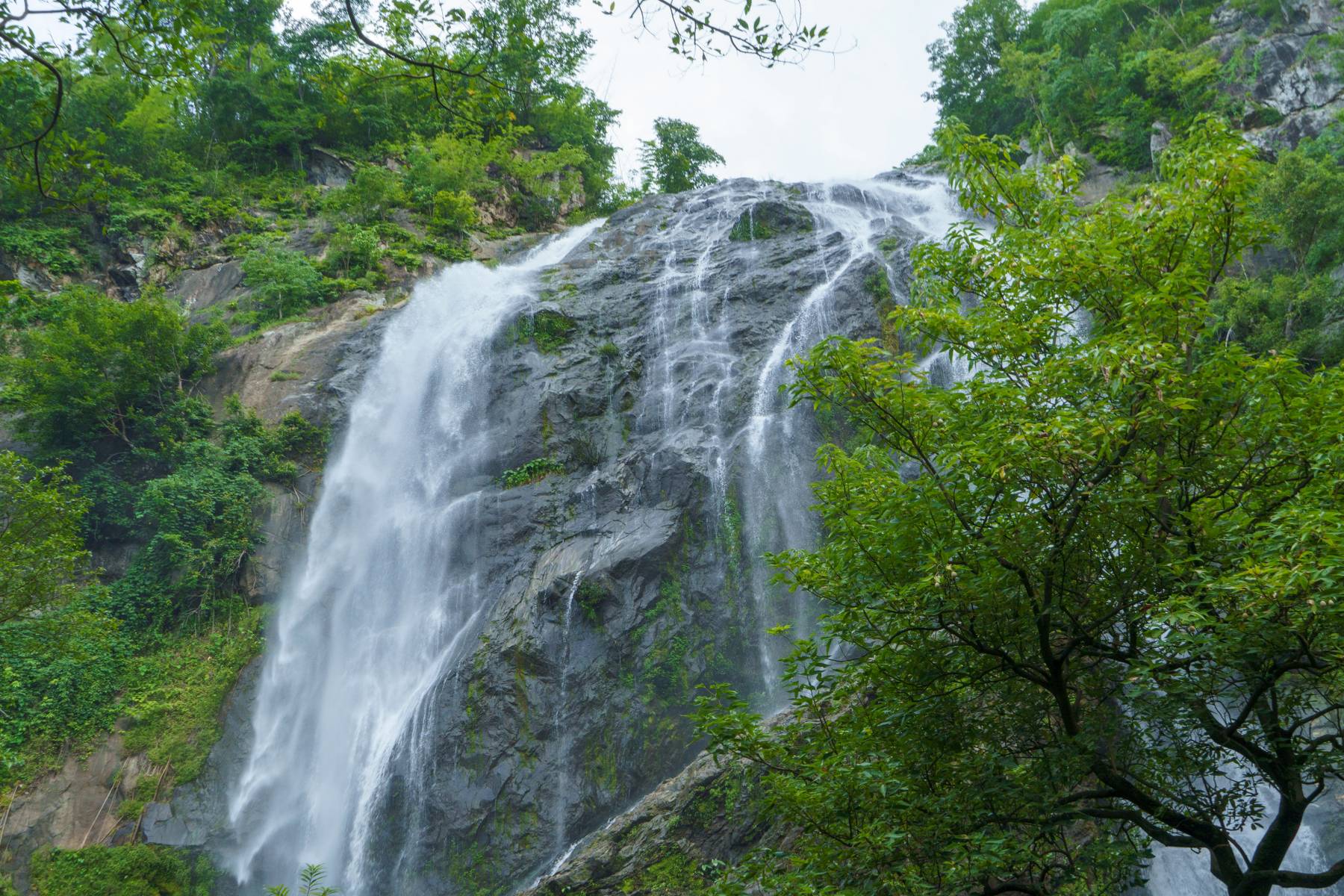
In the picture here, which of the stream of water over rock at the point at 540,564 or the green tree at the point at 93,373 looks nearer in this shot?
the stream of water over rock at the point at 540,564

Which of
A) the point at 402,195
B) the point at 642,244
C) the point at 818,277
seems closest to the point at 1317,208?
the point at 818,277

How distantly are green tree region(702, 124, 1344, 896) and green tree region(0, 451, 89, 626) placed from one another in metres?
13.2

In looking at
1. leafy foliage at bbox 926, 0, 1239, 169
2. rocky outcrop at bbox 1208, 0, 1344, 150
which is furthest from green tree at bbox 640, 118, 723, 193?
rocky outcrop at bbox 1208, 0, 1344, 150

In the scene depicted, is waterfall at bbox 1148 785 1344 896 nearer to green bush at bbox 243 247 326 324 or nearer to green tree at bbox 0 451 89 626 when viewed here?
green tree at bbox 0 451 89 626

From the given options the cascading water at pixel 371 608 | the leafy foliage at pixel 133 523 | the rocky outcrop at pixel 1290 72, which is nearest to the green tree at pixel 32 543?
the leafy foliage at pixel 133 523

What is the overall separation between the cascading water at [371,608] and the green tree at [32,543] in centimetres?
407

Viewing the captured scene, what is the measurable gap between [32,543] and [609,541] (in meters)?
9.71

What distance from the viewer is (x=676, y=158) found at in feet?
119

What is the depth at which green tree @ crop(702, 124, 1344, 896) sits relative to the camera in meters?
4.00

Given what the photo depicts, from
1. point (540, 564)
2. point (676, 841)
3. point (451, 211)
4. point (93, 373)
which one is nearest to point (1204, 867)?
point (676, 841)

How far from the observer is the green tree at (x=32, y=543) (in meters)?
13.2

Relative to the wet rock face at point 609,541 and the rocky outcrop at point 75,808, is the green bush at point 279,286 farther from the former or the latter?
the rocky outcrop at point 75,808

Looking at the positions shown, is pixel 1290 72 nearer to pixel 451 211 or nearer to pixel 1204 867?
pixel 1204 867

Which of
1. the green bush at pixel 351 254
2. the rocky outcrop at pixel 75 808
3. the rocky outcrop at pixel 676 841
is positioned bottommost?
the rocky outcrop at pixel 676 841
